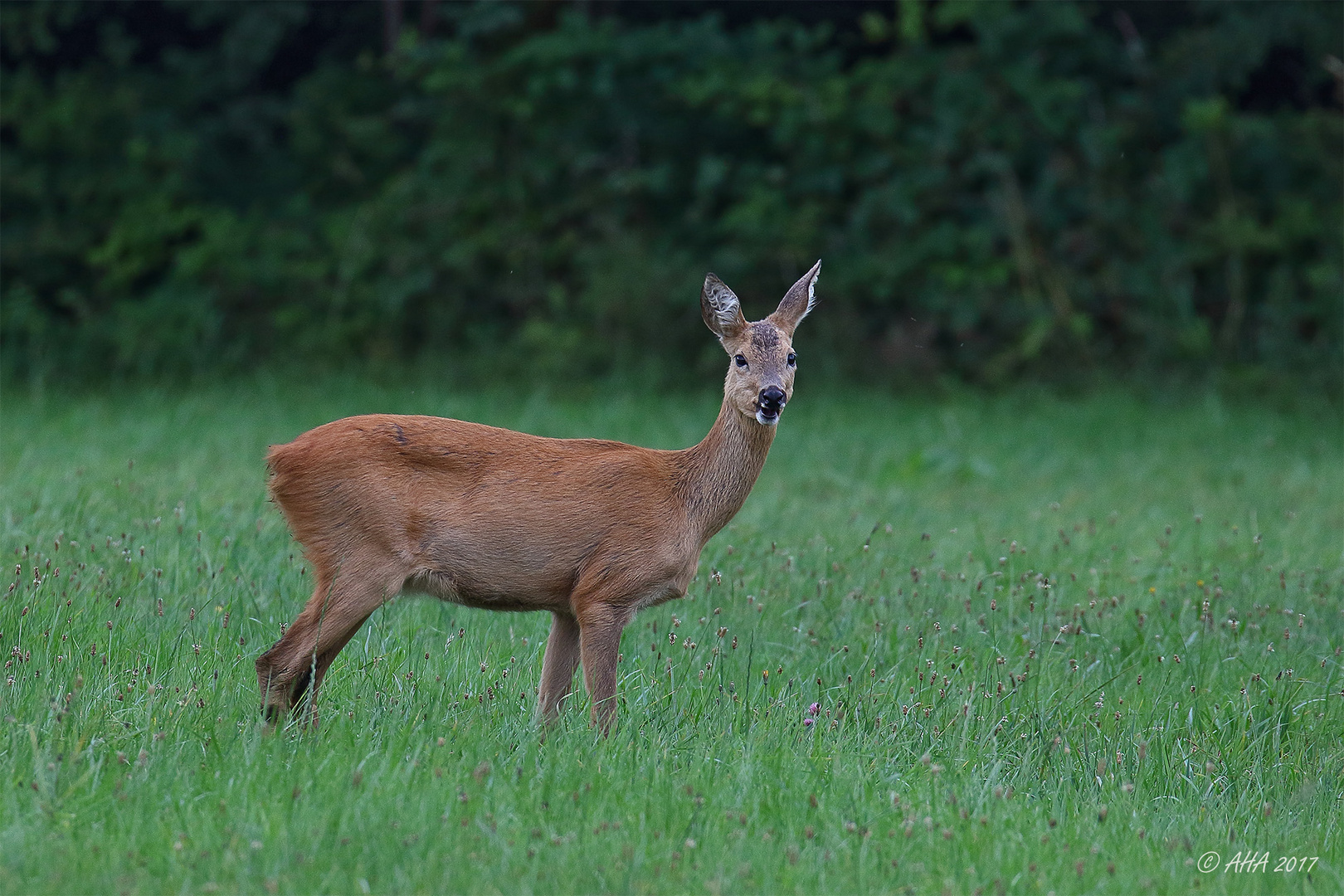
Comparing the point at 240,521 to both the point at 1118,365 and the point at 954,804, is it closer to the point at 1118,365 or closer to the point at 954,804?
the point at 954,804

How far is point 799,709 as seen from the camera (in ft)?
14.7

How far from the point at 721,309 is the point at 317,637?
1.61 meters

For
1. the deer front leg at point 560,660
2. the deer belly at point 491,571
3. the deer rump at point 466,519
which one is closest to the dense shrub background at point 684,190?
→ the deer front leg at point 560,660

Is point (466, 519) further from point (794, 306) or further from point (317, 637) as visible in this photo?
point (794, 306)

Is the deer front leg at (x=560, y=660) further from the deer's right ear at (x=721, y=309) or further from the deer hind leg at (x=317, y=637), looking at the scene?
the deer's right ear at (x=721, y=309)

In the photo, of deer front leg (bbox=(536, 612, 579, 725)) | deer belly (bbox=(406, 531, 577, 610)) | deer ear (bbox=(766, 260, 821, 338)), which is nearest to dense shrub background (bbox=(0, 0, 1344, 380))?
deer ear (bbox=(766, 260, 821, 338))

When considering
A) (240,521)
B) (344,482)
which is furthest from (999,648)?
(240,521)

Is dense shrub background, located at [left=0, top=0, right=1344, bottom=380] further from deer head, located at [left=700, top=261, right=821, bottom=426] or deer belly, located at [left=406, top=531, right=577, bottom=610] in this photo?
deer belly, located at [left=406, top=531, right=577, bottom=610]

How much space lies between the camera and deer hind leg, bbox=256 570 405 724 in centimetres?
409

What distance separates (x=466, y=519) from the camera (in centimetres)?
428

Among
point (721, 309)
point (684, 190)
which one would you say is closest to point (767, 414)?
point (721, 309)

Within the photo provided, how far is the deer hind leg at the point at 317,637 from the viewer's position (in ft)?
13.4

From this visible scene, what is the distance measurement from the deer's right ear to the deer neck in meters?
0.24

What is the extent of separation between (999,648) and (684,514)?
1.41m
